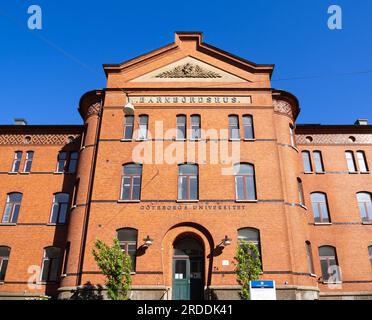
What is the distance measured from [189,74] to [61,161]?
11.0 metres

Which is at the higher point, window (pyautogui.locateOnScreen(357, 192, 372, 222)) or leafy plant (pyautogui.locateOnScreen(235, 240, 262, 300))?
window (pyautogui.locateOnScreen(357, 192, 372, 222))

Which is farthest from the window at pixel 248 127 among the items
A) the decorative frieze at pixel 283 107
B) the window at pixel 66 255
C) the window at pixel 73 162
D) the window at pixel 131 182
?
the window at pixel 66 255

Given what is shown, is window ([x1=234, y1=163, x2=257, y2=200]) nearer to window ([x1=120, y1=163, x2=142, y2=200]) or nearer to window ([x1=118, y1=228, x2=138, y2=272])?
window ([x1=120, y1=163, x2=142, y2=200])

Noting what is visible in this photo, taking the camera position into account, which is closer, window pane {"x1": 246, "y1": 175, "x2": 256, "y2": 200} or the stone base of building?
window pane {"x1": 246, "y1": 175, "x2": 256, "y2": 200}

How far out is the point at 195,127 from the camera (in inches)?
825

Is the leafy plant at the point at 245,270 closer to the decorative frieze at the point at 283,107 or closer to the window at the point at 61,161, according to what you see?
the decorative frieze at the point at 283,107

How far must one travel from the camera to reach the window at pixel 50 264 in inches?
774

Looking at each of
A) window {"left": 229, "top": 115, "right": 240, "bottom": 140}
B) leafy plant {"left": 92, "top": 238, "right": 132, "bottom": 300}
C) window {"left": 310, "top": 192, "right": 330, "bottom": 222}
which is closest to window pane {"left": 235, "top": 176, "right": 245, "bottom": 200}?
window {"left": 229, "top": 115, "right": 240, "bottom": 140}

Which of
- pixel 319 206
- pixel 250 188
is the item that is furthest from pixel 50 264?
pixel 319 206

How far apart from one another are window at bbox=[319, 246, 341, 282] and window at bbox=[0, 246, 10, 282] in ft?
65.3

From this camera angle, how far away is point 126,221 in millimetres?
18234

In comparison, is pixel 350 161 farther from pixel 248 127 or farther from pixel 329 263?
pixel 248 127

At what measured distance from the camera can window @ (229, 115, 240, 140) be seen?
2066 centimetres

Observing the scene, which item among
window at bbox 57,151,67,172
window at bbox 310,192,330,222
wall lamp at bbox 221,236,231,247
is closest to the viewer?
wall lamp at bbox 221,236,231,247
